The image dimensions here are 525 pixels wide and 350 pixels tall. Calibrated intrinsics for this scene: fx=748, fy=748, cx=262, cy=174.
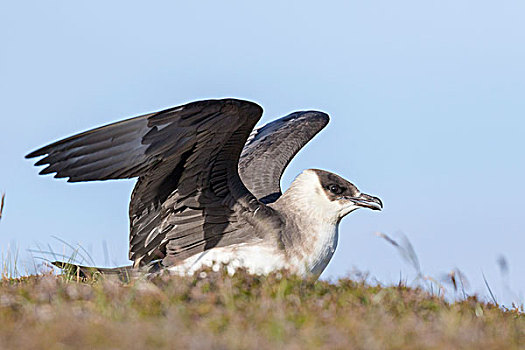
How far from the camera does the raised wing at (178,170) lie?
268 inches

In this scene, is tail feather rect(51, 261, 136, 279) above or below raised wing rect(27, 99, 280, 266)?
below

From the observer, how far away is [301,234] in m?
8.17

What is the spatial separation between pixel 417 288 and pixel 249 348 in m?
3.15

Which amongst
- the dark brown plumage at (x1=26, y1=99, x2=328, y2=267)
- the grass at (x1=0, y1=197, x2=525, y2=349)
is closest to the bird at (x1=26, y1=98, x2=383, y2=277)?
the dark brown plumage at (x1=26, y1=99, x2=328, y2=267)

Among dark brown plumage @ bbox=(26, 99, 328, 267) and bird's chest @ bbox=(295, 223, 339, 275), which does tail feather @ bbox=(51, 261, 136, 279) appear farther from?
bird's chest @ bbox=(295, 223, 339, 275)

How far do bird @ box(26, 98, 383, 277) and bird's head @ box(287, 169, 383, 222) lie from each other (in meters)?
0.01

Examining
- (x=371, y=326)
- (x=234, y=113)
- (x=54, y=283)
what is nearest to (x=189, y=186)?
(x=234, y=113)

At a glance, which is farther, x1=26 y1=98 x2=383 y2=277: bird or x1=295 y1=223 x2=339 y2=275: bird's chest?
x1=295 y1=223 x2=339 y2=275: bird's chest

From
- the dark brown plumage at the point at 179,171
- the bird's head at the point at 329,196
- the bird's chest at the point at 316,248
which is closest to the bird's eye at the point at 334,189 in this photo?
the bird's head at the point at 329,196

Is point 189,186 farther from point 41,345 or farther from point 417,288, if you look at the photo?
point 41,345

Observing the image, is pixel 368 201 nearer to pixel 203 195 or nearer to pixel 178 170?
pixel 203 195

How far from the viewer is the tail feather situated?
7605 millimetres

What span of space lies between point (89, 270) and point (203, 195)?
1441 millimetres

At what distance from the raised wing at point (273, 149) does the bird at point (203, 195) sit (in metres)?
1.46
